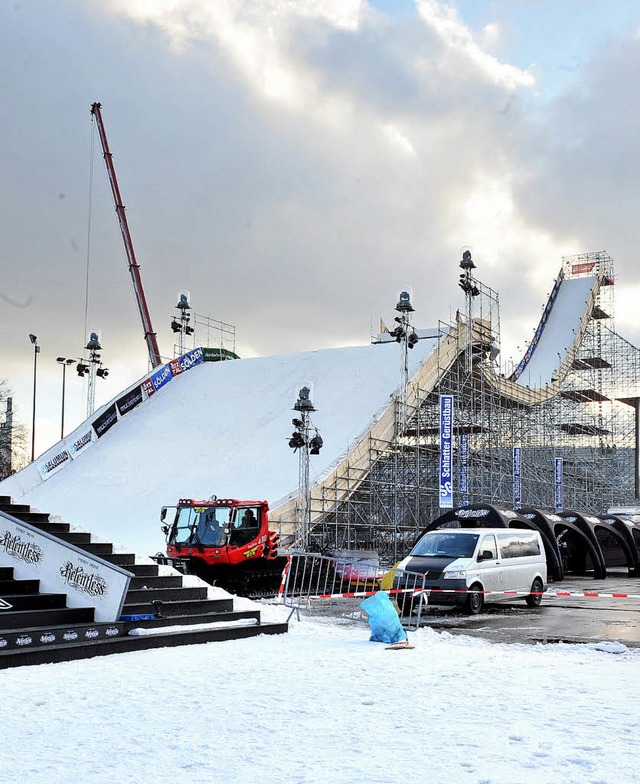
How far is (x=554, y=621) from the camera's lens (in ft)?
47.9

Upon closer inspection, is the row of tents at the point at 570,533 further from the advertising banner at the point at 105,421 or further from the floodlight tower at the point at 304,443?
the advertising banner at the point at 105,421

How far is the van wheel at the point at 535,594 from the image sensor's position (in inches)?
676

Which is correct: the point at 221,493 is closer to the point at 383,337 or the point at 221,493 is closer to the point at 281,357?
the point at 281,357

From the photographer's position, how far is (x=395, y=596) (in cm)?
1639

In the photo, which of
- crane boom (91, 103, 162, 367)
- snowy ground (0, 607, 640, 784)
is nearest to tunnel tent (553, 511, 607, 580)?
snowy ground (0, 607, 640, 784)

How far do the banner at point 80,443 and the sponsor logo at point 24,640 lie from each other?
2842 cm

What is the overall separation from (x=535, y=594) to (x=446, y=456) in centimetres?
985

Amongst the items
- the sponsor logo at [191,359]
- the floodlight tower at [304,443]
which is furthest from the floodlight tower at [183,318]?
the floodlight tower at [304,443]

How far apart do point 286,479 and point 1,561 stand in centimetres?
1912

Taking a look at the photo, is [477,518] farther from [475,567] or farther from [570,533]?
[475,567]

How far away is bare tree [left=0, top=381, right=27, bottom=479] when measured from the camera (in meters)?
64.9

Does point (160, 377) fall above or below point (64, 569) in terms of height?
above

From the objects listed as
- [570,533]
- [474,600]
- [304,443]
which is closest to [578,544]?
[570,533]

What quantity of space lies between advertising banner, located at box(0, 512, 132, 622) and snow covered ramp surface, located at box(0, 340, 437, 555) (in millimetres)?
13791
